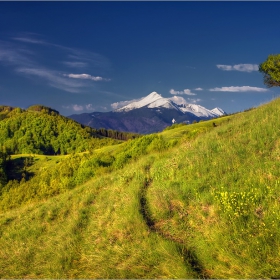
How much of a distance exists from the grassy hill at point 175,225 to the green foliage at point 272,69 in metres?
50.5

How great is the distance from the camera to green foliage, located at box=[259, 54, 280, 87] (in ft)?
188

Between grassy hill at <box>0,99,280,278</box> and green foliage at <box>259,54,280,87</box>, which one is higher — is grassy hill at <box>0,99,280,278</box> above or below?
below

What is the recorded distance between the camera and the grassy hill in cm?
635

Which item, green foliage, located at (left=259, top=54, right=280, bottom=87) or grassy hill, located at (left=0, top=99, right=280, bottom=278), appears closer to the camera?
grassy hill, located at (left=0, top=99, right=280, bottom=278)

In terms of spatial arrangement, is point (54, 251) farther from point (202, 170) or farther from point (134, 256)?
point (202, 170)

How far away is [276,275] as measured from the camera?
17.9ft

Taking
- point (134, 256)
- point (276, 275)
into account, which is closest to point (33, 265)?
point (134, 256)

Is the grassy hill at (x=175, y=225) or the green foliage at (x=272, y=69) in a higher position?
the green foliage at (x=272, y=69)

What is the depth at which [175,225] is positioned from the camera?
8.33 meters

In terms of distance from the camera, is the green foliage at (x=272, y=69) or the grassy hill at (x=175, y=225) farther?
the green foliage at (x=272, y=69)

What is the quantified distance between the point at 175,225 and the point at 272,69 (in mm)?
60085

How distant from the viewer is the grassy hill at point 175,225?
6.35m

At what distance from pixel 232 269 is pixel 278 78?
6013 cm

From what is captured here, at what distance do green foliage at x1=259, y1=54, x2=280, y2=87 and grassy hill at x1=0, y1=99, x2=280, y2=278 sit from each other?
50.5 metres
